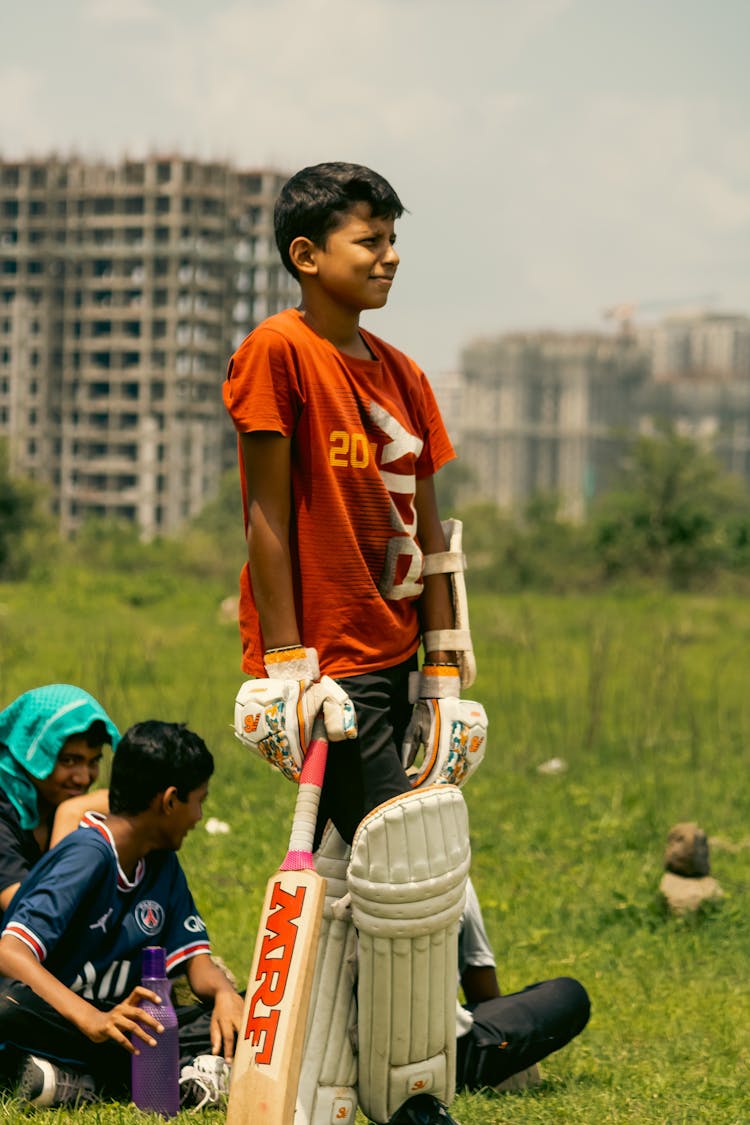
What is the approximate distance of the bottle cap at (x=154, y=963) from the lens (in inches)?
138

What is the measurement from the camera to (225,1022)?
358 cm

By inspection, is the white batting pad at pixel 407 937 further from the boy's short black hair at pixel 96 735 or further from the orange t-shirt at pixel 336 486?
the boy's short black hair at pixel 96 735

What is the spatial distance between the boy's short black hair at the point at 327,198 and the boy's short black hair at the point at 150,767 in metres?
1.22

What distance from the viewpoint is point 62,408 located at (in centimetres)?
7238

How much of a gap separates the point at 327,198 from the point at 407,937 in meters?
1.37

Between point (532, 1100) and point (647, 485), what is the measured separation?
68.3ft

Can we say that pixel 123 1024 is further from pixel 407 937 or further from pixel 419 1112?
pixel 407 937

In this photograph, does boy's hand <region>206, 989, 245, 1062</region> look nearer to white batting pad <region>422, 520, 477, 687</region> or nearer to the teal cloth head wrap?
the teal cloth head wrap

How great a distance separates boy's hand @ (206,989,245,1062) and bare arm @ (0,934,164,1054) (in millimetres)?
211

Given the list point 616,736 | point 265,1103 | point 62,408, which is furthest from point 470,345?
point 265,1103

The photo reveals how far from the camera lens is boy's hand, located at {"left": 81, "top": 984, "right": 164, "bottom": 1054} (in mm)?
3270

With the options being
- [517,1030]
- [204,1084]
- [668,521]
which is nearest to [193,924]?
[204,1084]

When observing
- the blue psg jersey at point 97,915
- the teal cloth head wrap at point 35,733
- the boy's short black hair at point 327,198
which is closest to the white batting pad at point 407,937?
the blue psg jersey at point 97,915

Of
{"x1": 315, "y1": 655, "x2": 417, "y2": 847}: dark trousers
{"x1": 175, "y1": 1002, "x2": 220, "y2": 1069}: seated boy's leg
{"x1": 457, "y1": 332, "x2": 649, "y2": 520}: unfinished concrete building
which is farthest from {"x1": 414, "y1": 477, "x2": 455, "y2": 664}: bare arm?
{"x1": 457, "y1": 332, "x2": 649, "y2": 520}: unfinished concrete building
